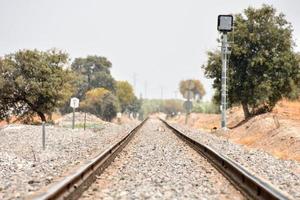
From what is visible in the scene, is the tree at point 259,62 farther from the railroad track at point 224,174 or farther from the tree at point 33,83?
the railroad track at point 224,174

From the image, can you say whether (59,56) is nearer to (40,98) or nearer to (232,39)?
(40,98)

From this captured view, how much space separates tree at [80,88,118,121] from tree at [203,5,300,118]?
67.6 meters

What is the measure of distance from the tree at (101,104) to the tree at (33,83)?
58155mm

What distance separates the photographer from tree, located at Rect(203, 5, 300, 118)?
152 feet

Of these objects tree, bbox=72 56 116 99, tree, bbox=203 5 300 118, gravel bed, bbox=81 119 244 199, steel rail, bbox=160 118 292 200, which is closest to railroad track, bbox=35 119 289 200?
steel rail, bbox=160 118 292 200

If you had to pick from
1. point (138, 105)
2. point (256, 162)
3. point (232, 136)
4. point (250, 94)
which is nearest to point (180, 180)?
point (256, 162)

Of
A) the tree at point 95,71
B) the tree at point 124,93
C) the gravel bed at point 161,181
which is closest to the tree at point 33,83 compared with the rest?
the gravel bed at point 161,181

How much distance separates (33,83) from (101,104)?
2446 inches

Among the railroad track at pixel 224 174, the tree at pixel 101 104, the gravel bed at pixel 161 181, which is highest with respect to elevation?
the tree at pixel 101 104

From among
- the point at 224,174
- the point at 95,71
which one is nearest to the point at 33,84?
the point at 224,174

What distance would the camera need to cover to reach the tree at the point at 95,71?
453 feet

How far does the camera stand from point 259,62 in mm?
46656

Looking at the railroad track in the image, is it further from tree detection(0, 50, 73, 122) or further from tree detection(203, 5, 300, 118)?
tree detection(0, 50, 73, 122)

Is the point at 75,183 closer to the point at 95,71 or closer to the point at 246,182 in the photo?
the point at 246,182
